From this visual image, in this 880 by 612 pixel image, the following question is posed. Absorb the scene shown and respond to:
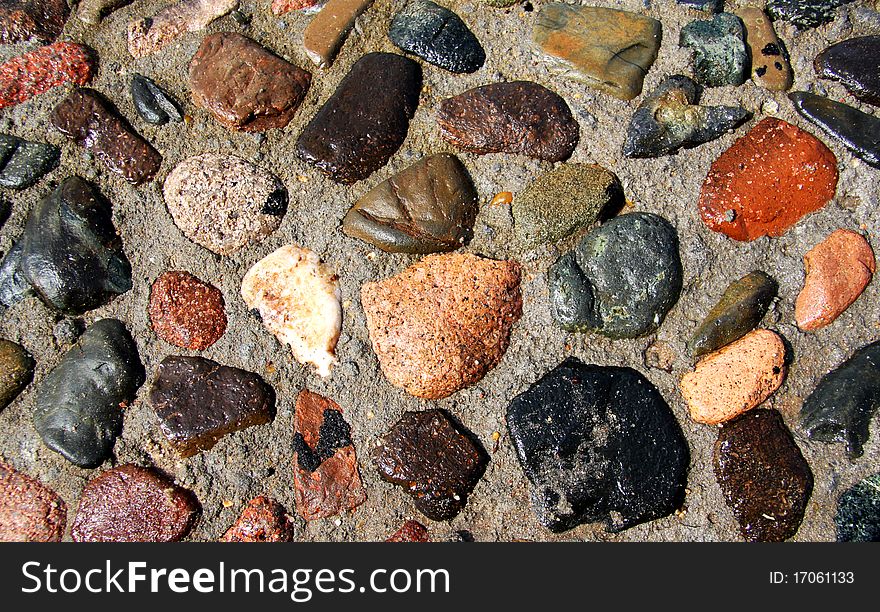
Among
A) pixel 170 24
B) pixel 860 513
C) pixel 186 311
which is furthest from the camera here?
pixel 170 24

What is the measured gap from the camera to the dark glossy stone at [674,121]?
182 cm

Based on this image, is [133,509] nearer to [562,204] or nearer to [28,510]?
[28,510]

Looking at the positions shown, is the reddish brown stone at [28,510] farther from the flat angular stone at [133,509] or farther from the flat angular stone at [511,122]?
the flat angular stone at [511,122]

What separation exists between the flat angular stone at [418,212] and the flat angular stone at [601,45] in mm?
425

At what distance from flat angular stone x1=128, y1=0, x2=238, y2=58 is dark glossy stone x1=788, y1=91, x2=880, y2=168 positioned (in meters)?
1.53

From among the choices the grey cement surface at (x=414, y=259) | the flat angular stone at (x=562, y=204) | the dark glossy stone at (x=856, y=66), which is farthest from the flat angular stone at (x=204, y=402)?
the dark glossy stone at (x=856, y=66)

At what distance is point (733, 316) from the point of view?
1755 millimetres

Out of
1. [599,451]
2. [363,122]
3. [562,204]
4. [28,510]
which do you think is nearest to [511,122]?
[562,204]

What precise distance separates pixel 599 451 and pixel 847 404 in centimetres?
61

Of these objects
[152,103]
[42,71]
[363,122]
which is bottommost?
[363,122]

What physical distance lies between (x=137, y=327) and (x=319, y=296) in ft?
1.55

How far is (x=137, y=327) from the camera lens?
182 centimetres
